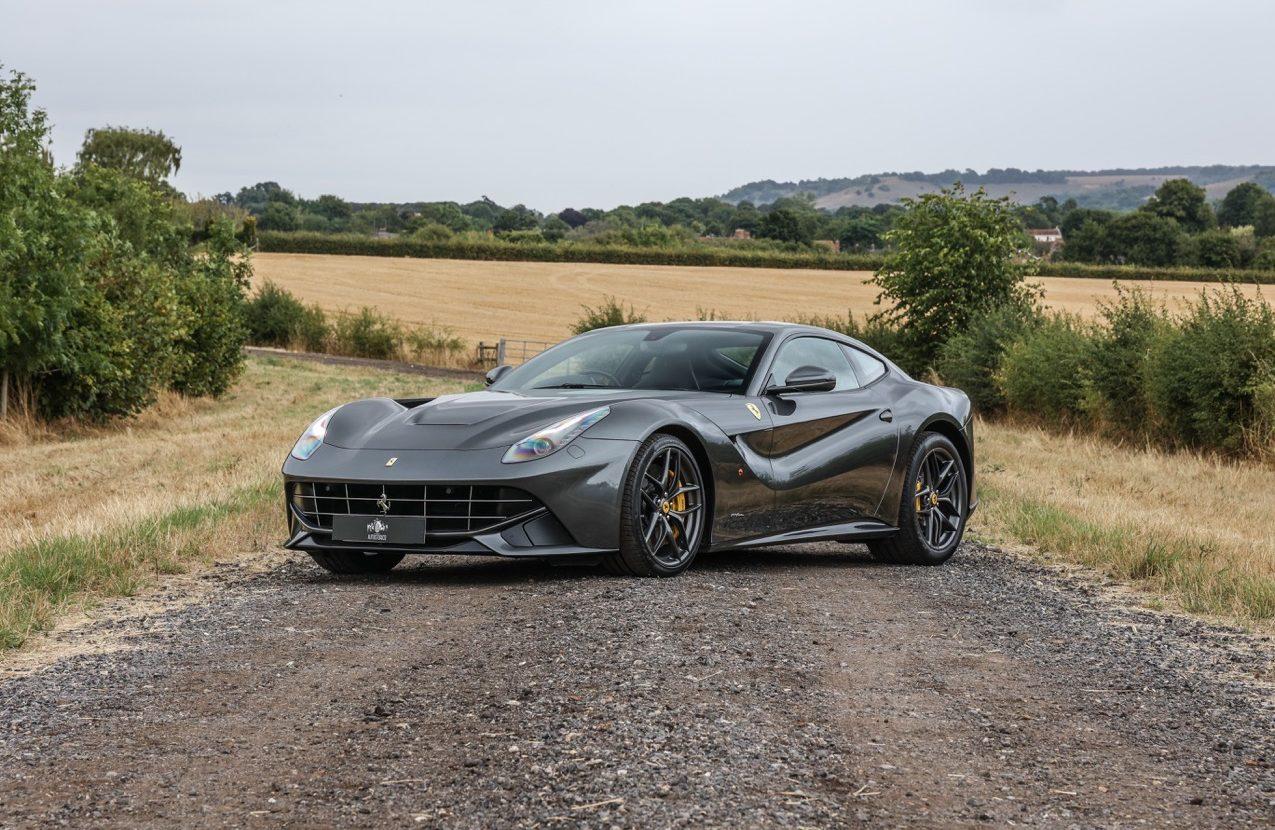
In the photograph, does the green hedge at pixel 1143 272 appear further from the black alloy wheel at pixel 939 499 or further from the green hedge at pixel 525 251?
the black alloy wheel at pixel 939 499

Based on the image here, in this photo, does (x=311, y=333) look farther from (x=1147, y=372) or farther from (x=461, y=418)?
(x=461, y=418)

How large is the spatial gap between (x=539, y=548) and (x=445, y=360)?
49.2 m

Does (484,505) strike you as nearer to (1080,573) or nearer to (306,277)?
(1080,573)

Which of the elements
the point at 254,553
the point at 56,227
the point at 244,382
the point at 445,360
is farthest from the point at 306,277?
the point at 254,553

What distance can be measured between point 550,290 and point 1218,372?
65233mm

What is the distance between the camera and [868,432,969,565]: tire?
973 cm

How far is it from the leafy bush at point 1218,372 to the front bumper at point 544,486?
599 inches

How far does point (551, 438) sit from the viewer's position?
25.3 ft

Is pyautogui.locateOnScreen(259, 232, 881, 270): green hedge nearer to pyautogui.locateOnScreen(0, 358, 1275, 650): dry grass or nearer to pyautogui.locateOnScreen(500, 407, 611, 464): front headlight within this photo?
pyautogui.locateOnScreen(0, 358, 1275, 650): dry grass

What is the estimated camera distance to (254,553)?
9.48 metres

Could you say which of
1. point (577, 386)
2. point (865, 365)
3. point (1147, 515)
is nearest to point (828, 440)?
point (865, 365)

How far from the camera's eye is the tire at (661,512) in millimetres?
7742

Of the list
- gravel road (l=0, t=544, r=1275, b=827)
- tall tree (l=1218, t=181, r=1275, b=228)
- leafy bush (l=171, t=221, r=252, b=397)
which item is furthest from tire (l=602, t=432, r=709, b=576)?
tall tree (l=1218, t=181, r=1275, b=228)

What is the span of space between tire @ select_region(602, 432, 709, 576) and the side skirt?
31cm
